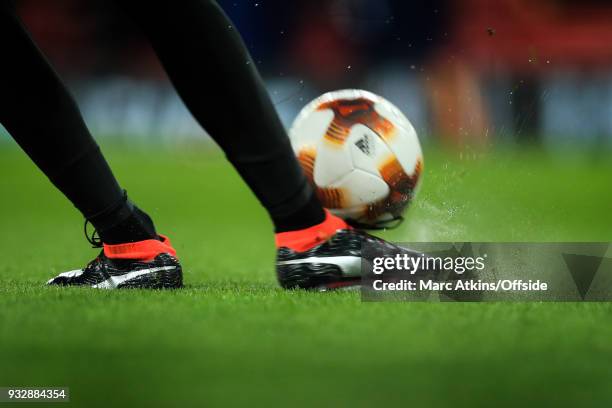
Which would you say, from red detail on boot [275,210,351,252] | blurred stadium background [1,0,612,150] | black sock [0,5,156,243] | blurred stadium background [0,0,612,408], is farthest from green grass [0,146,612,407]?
blurred stadium background [1,0,612,150]

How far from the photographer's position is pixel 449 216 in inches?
91.0

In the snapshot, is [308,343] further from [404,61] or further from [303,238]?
[404,61]

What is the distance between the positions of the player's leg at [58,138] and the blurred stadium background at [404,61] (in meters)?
9.35

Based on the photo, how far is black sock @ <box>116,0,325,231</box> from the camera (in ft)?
6.12

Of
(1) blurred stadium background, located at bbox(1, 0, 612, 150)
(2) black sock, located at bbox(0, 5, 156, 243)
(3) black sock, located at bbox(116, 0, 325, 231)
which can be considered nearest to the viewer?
(3) black sock, located at bbox(116, 0, 325, 231)

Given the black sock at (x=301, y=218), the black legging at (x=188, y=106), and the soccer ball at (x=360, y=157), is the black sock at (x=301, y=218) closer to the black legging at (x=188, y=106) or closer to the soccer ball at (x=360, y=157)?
the black legging at (x=188, y=106)

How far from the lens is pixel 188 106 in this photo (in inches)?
76.7

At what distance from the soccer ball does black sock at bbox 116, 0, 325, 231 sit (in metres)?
0.34

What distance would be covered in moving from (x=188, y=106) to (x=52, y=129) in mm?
349

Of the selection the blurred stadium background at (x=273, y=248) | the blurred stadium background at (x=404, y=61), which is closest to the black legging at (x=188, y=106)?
the blurred stadium background at (x=273, y=248)

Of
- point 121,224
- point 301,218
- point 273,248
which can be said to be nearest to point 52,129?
point 121,224

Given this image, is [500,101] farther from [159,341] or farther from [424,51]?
[159,341]

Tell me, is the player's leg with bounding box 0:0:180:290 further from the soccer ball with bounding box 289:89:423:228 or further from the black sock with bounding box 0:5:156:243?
the soccer ball with bounding box 289:89:423:228

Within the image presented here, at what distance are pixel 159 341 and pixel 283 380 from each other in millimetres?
288
